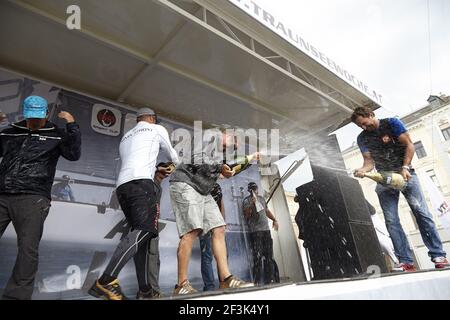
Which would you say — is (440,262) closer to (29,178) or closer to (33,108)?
(29,178)

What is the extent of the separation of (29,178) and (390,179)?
362 centimetres

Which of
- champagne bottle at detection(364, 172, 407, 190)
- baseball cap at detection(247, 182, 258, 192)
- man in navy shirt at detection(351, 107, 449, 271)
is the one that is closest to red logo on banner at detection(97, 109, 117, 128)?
baseball cap at detection(247, 182, 258, 192)

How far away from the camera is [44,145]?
1860 millimetres

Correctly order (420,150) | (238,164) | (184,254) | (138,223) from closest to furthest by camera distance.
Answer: (138,223)
(184,254)
(238,164)
(420,150)

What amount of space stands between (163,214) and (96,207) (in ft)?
2.94

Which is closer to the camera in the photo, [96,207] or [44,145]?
[44,145]

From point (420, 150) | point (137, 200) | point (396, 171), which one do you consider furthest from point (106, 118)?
point (420, 150)

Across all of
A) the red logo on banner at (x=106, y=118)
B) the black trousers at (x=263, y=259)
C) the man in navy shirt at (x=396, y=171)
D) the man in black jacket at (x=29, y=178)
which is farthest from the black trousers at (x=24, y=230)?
the black trousers at (x=263, y=259)

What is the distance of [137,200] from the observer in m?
1.86

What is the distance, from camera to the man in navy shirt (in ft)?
10.2

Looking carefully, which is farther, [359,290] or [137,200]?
[137,200]

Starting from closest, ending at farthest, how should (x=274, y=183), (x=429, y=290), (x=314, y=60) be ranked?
(x=429, y=290) < (x=314, y=60) < (x=274, y=183)
